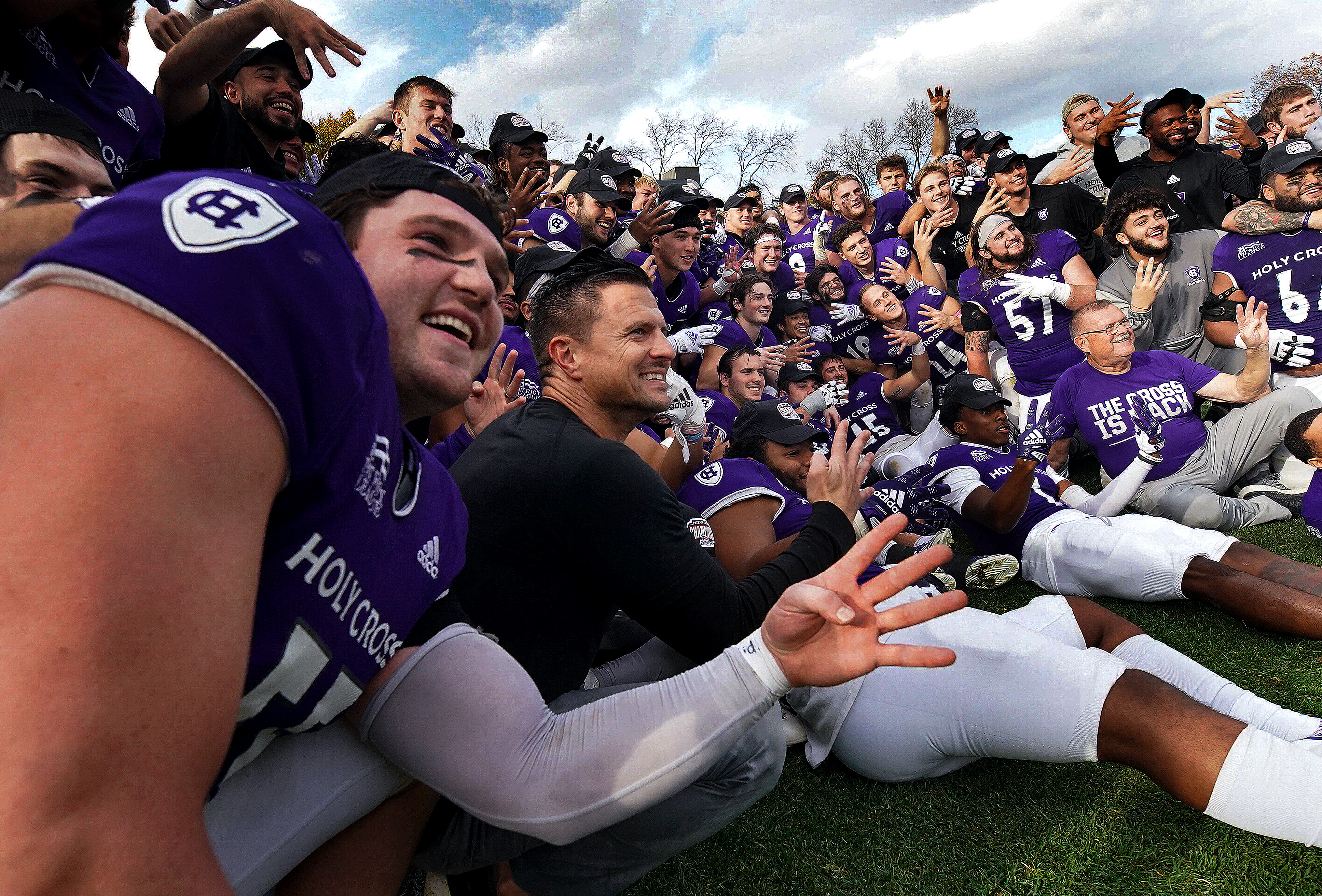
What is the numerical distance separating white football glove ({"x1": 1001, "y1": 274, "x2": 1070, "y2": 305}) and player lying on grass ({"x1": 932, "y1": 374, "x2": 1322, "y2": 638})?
1420 mm

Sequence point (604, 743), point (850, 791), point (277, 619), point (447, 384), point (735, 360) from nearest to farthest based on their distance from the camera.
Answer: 1. point (277, 619)
2. point (604, 743)
3. point (447, 384)
4. point (850, 791)
5. point (735, 360)

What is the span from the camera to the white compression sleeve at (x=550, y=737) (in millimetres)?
1260

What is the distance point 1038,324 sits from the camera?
21.4 ft

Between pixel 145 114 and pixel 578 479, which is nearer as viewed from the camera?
pixel 578 479

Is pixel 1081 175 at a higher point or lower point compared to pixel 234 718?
higher

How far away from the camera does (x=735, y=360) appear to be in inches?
246

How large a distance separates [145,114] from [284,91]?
4.89ft

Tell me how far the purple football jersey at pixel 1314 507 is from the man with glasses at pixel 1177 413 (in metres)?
0.44

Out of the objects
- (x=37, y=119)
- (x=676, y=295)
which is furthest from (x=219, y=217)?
(x=676, y=295)

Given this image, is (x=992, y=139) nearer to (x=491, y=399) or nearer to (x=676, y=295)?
(x=676, y=295)

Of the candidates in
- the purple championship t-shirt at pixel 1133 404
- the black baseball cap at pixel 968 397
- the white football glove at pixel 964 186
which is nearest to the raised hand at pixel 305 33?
the black baseball cap at pixel 968 397

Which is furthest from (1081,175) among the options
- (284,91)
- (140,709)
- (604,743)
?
(140,709)

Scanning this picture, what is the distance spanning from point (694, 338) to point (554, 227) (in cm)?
140

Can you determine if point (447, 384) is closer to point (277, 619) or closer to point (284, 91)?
point (277, 619)
